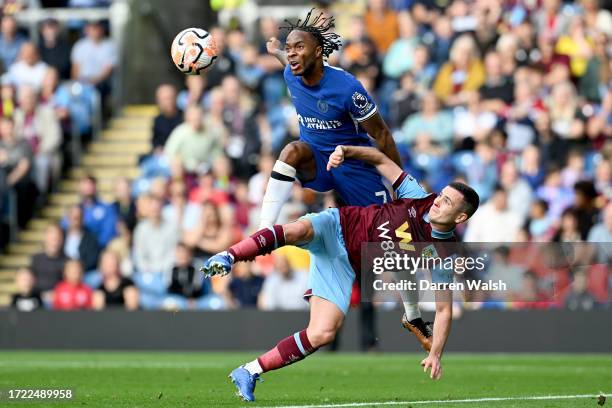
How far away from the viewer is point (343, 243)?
1141 centimetres

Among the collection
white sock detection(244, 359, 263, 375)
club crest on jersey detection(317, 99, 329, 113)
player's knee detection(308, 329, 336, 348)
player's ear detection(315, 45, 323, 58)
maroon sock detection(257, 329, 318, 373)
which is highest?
player's ear detection(315, 45, 323, 58)

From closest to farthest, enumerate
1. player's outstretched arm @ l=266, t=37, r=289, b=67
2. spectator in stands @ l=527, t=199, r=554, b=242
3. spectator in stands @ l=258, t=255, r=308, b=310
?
1. player's outstretched arm @ l=266, t=37, r=289, b=67
2. spectator in stands @ l=527, t=199, r=554, b=242
3. spectator in stands @ l=258, t=255, r=308, b=310

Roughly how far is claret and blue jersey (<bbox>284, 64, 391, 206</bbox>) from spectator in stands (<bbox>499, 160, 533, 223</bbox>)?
7.22 metres

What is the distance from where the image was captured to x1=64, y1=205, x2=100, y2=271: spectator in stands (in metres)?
21.8

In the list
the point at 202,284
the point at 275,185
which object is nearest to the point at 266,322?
the point at 202,284

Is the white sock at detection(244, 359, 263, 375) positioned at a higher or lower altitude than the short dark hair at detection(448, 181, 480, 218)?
lower

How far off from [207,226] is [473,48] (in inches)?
196

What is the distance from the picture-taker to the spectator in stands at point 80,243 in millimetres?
21844

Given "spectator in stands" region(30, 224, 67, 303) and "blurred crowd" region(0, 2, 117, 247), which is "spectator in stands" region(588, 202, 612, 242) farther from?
"blurred crowd" region(0, 2, 117, 247)

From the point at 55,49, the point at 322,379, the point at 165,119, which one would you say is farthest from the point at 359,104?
the point at 55,49

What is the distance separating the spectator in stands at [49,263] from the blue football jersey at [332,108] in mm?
9440

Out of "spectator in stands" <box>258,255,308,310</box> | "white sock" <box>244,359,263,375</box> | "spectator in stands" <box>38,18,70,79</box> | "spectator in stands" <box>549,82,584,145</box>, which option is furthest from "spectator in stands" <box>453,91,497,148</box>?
"white sock" <box>244,359,263,375</box>

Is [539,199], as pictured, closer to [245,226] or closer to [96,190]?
[245,226]

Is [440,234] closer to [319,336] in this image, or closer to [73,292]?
[319,336]
